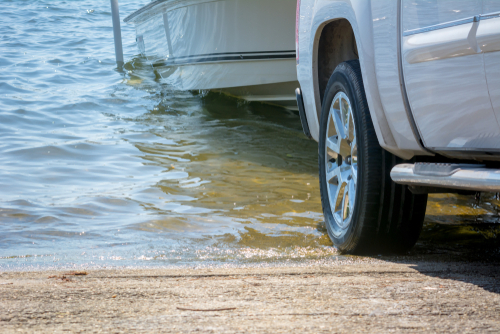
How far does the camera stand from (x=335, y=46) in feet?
9.49

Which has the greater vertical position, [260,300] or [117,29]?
[117,29]

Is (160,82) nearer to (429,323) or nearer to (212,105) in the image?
(212,105)

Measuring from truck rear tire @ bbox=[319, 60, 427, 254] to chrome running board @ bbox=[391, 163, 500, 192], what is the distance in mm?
220

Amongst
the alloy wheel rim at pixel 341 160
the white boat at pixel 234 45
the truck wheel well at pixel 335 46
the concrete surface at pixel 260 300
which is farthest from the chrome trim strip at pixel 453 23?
the white boat at pixel 234 45

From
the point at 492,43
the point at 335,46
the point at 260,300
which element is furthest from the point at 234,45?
the point at 260,300

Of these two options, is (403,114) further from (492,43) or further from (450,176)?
(492,43)

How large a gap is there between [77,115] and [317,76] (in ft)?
18.4

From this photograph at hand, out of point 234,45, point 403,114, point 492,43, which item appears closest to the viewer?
point 492,43

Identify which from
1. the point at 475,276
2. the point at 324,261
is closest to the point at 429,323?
the point at 475,276

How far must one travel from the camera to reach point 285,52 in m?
6.33

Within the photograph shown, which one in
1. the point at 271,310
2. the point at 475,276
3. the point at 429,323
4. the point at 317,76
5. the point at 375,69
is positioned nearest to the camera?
the point at 429,323

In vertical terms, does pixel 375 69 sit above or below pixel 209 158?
above

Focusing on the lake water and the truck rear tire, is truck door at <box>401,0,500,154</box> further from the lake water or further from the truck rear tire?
the lake water

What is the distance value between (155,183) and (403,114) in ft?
9.38
